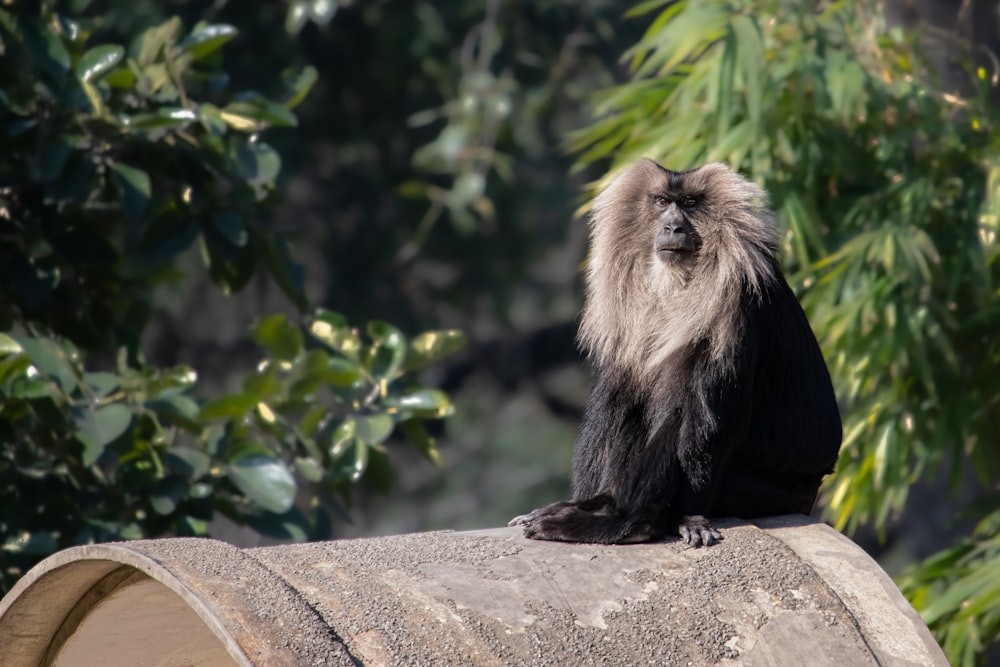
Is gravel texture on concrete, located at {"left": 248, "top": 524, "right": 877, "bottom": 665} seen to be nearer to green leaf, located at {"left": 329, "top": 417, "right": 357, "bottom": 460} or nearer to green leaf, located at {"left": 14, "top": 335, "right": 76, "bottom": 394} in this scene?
green leaf, located at {"left": 14, "top": 335, "right": 76, "bottom": 394}

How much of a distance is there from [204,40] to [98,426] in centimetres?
127

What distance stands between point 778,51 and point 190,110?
7.57 ft

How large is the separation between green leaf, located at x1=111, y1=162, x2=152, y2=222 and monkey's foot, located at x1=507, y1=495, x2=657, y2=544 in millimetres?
1563

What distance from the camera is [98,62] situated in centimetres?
380

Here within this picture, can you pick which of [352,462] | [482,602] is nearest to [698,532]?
[482,602]

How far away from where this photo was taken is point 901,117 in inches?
193

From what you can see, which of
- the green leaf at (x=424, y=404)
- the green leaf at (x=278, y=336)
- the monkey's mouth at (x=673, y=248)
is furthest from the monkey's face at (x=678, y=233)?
the green leaf at (x=278, y=336)

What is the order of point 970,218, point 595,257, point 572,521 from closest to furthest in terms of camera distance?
point 572,521 < point 595,257 < point 970,218

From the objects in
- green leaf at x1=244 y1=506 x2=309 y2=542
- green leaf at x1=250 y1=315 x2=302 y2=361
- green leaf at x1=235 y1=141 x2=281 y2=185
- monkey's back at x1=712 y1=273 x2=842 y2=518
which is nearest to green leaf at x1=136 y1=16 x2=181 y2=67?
green leaf at x1=235 y1=141 x2=281 y2=185

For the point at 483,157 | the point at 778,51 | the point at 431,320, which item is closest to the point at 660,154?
the point at 778,51

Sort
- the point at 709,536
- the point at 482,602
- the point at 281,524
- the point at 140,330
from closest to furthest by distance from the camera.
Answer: the point at 482,602 → the point at 709,536 → the point at 281,524 → the point at 140,330

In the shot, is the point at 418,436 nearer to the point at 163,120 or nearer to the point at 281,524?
the point at 281,524

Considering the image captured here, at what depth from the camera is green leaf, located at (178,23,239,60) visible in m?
4.01

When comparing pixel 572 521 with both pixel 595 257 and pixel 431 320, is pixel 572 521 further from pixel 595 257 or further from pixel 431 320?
pixel 431 320
